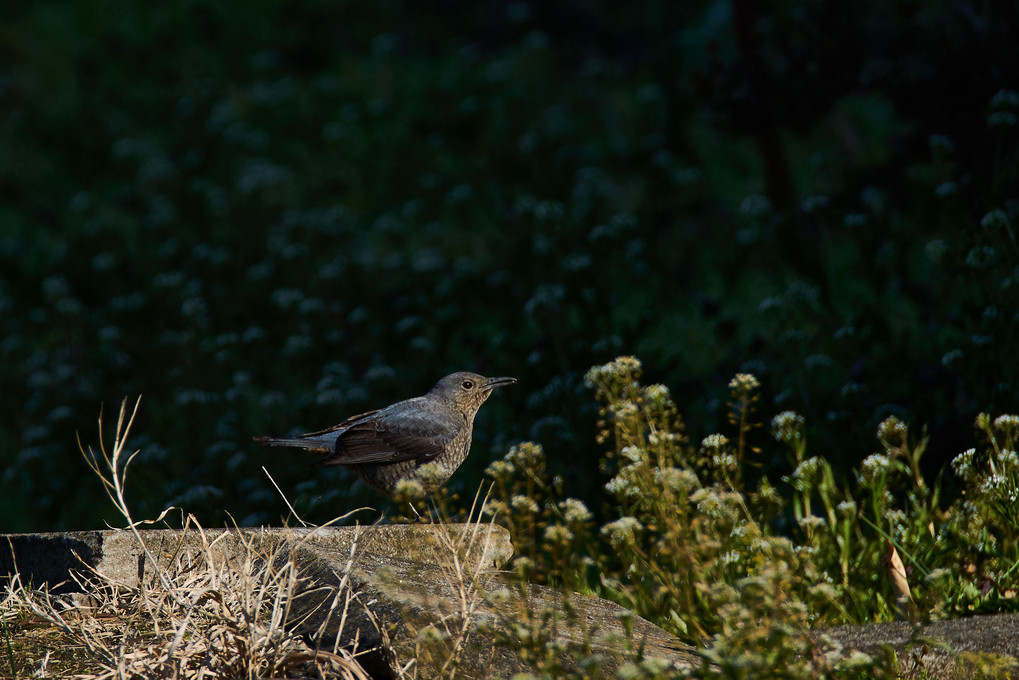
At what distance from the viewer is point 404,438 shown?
4320 millimetres

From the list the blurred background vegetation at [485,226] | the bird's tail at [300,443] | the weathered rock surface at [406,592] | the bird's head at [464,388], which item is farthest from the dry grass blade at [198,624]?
the blurred background vegetation at [485,226]

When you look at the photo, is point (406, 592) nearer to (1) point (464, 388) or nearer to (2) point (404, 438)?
(2) point (404, 438)

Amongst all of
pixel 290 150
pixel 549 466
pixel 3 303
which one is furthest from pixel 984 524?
pixel 290 150

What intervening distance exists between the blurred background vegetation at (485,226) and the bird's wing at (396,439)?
481 millimetres

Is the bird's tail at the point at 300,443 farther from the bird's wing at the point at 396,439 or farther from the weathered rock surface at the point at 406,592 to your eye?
the weathered rock surface at the point at 406,592

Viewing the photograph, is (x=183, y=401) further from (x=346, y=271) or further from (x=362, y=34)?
(x=362, y=34)

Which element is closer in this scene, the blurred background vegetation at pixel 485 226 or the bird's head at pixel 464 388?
the bird's head at pixel 464 388

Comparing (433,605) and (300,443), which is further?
(300,443)

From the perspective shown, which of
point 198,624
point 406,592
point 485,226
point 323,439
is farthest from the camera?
point 485,226

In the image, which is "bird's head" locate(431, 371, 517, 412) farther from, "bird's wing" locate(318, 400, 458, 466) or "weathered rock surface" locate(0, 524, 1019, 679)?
"weathered rock surface" locate(0, 524, 1019, 679)

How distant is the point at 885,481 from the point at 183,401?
4.00 m

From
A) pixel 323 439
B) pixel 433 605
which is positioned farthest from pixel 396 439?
pixel 433 605

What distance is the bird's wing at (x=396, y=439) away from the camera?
431 cm

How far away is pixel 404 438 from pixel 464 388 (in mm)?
359
